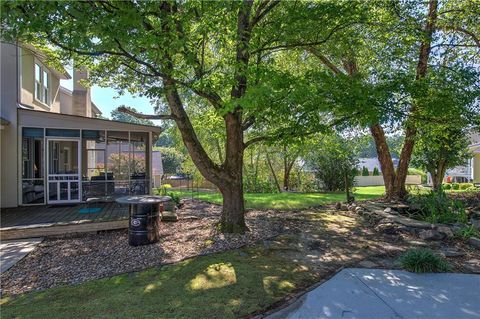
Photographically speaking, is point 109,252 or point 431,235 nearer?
point 109,252

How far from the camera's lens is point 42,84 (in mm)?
14031

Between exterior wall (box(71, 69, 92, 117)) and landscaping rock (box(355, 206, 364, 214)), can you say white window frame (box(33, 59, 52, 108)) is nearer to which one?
exterior wall (box(71, 69, 92, 117))

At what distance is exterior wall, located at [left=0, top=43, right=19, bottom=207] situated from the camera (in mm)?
11133

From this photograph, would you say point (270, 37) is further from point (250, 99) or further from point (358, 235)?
point (358, 235)

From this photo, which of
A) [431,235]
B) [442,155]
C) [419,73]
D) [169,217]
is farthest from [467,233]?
[442,155]

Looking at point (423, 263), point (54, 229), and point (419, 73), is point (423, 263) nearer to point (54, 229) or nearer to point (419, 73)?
point (419, 73)

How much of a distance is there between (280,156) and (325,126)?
56.0 ft

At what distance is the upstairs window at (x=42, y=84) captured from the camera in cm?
1352

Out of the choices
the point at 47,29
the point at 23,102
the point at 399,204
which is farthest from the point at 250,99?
the point at 23,102

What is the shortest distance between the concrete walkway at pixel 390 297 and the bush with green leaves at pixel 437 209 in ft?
14.8

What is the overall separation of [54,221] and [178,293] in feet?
18.5

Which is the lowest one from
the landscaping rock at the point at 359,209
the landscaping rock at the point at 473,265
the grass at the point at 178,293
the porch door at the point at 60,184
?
the landscaping rock at the point at 473,265

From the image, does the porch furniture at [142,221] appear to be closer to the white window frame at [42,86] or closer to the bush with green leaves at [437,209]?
the bush with green leaves at [437,209]

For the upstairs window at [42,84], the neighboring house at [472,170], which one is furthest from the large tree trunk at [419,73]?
the upstairs window at [42,84]
